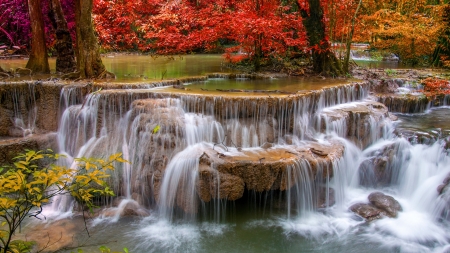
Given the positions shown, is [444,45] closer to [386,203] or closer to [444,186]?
[444,186]

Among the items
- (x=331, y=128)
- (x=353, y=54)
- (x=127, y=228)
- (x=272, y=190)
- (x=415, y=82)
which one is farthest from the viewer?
(x=353, y=54)

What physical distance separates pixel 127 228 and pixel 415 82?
37.0ft

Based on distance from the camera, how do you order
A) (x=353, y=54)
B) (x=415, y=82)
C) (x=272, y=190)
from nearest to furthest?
(x=272, y=190), (x=415, y=82), (x=353, y=54)

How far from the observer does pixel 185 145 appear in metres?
7.41

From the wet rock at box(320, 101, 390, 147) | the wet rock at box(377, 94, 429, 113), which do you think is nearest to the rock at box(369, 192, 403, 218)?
the wet rock at box(320, 101, 390, 147)

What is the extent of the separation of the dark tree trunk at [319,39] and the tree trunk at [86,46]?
7574mm

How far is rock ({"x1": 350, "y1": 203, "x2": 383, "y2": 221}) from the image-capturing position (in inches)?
273

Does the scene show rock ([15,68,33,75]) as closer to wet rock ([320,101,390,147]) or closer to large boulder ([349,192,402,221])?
wet rock ([320,101,390,147])

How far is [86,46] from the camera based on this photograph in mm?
10289

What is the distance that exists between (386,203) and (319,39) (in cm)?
732

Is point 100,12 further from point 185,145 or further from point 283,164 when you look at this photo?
point 283,164

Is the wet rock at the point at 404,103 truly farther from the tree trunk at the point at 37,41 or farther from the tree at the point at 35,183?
the tree trunk at the point at 37,41

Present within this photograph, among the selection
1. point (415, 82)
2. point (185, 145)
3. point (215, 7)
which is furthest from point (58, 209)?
point (415, 82)

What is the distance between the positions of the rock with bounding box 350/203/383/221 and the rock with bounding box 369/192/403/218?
0.12 m
